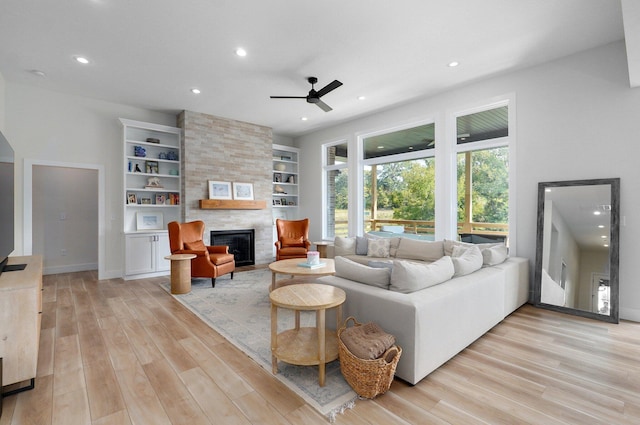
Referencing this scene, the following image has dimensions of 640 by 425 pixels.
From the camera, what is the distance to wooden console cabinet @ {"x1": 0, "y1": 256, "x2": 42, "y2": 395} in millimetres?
1928

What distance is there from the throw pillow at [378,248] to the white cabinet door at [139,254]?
3.82 meters

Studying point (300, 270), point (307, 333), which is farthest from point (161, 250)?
point (307, 333)

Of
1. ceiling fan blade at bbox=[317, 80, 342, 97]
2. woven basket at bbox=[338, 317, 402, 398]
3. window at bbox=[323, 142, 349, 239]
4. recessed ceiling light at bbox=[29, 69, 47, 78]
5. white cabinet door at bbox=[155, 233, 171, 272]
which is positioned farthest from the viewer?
window at bbox=[323, 142, 349, 239]

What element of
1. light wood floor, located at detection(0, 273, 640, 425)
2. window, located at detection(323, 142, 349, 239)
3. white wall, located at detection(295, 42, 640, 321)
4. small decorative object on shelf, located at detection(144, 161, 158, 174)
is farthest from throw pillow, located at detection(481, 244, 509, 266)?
small decorative object on shelf, located at detection(144, 161, 158, 174)

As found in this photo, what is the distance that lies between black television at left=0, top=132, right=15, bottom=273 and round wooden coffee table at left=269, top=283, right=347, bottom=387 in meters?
2.20

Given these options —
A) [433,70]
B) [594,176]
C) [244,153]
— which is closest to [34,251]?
[244,153]

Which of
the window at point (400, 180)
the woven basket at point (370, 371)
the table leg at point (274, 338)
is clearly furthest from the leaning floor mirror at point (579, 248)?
the table leg at point (274, 338)

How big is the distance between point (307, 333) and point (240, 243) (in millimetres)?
4356

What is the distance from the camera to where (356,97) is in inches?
195

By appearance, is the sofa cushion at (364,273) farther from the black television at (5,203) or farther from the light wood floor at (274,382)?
the black television at (5,203)

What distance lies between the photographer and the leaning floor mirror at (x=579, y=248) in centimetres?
326

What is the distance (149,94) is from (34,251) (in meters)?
3.67

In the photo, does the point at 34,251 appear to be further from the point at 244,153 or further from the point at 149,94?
the point at 244,153

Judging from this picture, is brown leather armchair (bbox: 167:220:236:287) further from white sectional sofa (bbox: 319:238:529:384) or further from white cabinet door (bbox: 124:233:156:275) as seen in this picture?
white sectional sofa (bbox: 319:238:529:384)
